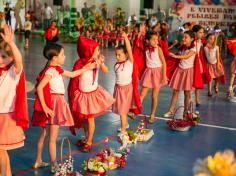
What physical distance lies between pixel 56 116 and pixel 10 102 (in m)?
0.69

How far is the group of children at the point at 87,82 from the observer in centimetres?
353

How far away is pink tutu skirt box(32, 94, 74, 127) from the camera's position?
13.5ft

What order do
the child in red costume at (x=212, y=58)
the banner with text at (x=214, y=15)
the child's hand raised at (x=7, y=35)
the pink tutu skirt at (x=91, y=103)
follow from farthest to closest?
1. the banner with text at (x=214, y=15)
2. the child in red costume at (x=212, y=58)
3. the pink tutu skirt at (x=91, y=103)
4. the child's hand raised at (x=7, y=35)

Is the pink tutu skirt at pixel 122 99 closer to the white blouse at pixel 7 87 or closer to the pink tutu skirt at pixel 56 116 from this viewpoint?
the pink tutu skirt at pixel 56 116

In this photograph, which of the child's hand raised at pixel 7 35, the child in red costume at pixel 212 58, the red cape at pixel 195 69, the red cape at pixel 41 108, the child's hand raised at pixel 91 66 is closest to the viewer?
the child's hand raised at pixel 7 35

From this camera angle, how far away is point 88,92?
4871 millimetres

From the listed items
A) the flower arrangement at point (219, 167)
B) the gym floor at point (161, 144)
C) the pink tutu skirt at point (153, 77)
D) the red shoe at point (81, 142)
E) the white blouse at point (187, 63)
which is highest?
the flower arrangement at point (219, 167)

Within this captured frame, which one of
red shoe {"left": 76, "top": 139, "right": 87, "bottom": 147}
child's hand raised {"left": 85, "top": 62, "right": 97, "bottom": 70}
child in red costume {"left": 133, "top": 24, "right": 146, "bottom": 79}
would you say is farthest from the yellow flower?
child in red costume {"left": 133, "top": 24, "right": 146, "bottom": 79}

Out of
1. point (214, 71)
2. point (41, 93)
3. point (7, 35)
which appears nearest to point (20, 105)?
point (41, 93)

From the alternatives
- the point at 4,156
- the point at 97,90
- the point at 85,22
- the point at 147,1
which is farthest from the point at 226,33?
the point at 4,156

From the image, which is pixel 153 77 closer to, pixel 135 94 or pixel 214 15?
pixel 135 94

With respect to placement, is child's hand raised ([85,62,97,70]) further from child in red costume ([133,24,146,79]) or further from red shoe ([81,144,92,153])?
child in red costume ([133,24,146,79])

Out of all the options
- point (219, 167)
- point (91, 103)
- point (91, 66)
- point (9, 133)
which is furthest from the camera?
point (91, 103)

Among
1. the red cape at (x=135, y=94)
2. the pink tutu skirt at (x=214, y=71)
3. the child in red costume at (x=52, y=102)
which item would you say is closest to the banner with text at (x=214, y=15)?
the pink tutu skirt at (x=214, y=71)
